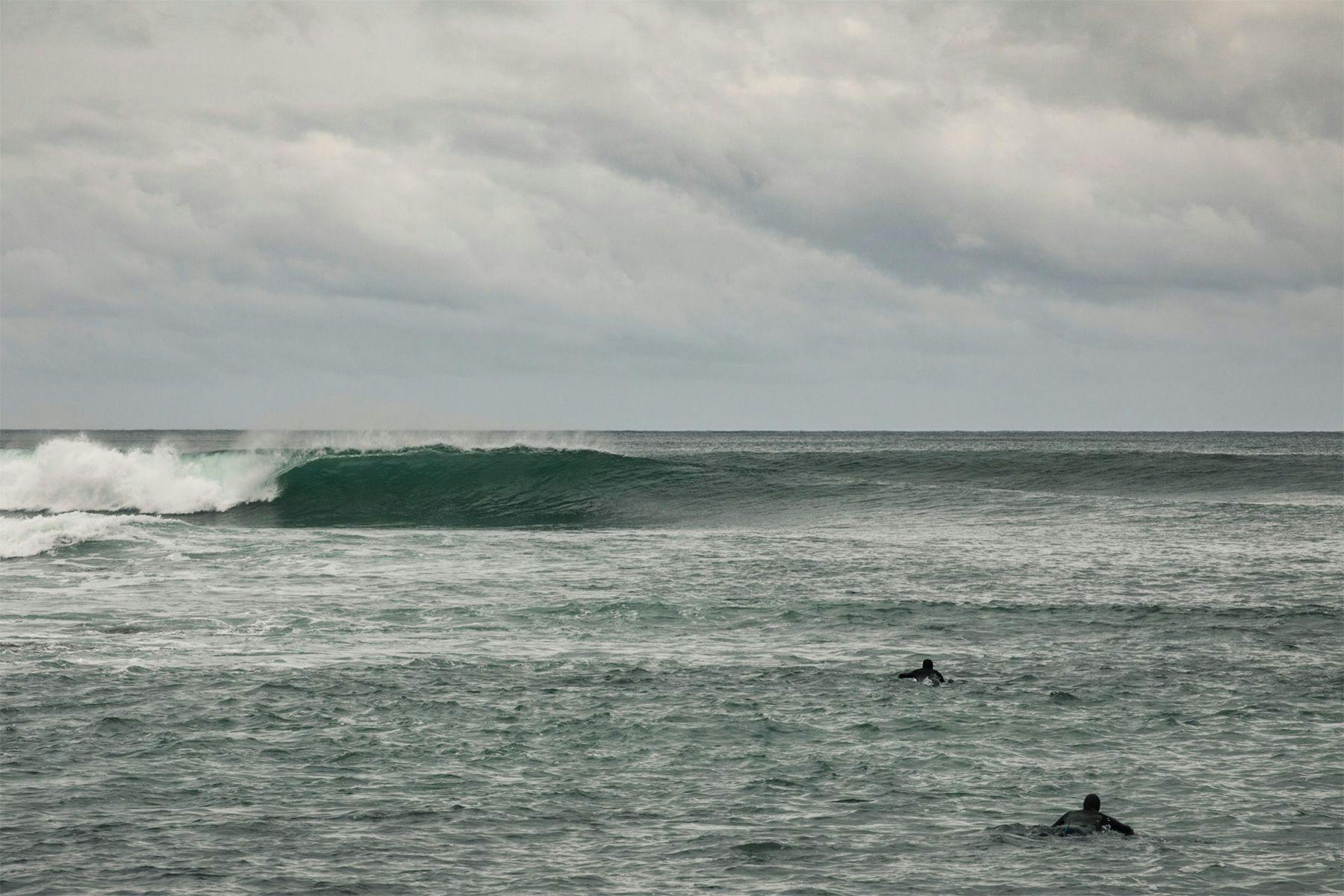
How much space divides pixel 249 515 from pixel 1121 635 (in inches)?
1159

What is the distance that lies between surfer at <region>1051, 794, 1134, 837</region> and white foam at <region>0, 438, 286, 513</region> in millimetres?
36268

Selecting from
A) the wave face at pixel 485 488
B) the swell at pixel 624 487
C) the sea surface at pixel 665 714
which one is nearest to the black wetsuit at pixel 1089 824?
the sea surface at pixel 665 714

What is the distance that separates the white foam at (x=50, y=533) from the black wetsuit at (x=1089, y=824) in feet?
70.9

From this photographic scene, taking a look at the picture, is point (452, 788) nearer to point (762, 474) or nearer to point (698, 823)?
point (698, 823)

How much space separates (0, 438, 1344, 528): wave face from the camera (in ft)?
124

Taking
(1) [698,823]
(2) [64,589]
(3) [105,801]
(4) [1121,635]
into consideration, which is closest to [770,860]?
(1) [698,823]

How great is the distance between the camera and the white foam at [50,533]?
2472cm

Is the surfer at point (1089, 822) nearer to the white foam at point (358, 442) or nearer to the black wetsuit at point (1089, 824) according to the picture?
the black wetsuit at point (1089, 824)

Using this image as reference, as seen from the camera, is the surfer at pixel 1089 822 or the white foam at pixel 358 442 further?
the white foam at pixel 358 442

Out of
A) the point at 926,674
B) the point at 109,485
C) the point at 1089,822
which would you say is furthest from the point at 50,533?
the point at 1089,822

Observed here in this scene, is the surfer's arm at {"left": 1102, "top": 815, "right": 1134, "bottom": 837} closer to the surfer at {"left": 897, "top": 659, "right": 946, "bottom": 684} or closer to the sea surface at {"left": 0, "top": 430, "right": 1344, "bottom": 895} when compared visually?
the sea surface at {"left": 0, "top": 430, "right": 1344, "bottom": 895}

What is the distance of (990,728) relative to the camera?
1153 cm

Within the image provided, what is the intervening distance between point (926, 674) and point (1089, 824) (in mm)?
4580

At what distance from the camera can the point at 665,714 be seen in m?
11.9
